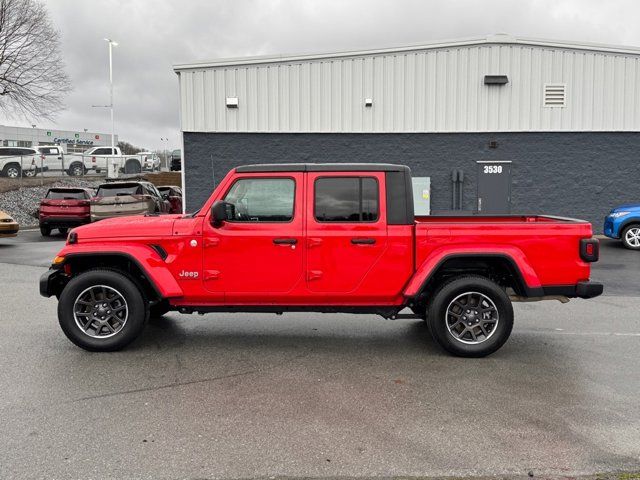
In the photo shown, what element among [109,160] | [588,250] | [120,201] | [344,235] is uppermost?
[109,160]

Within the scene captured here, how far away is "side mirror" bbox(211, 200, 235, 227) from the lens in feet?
17.4

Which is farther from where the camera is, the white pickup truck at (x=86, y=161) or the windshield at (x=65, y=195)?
the white pickup truck at (x=86, y=161)

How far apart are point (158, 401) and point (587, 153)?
1715cm

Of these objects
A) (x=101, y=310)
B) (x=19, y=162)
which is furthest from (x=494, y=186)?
(x=19, y=162)

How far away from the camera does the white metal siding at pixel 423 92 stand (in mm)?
17531

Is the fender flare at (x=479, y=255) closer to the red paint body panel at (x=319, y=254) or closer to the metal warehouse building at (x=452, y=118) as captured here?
the red paint body panel at (x=319, y=254)

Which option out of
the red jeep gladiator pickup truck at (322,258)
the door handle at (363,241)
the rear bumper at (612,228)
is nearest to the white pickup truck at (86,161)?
the rear bumper at (612,228)

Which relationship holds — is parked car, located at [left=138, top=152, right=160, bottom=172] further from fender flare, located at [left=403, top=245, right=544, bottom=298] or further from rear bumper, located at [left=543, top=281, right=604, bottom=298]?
rear bumper, located at [left=543, top=281, right=604, bottom=298]

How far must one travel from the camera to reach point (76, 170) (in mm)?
34719

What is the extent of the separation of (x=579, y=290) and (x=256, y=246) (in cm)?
315

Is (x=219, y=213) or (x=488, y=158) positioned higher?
(x=488, y=158)

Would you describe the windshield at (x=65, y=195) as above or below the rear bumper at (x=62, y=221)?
above

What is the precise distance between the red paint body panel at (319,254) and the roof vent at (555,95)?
1372 centimetres

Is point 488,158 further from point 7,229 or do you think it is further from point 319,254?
point 7,229
